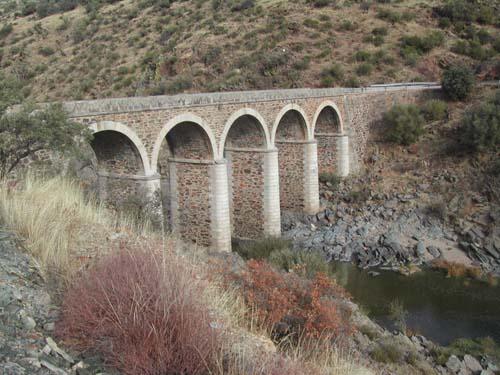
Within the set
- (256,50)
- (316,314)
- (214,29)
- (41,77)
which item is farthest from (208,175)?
(41,77)

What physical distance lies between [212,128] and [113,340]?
12.6 metres

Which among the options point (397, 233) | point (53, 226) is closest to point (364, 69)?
point (397, 233)

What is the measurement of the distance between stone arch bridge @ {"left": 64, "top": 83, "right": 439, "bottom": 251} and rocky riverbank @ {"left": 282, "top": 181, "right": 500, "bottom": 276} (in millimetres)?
1349

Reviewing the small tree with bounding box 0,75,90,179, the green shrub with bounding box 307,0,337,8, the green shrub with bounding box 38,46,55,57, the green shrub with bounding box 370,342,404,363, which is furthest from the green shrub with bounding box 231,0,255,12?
the green shrub with bounding box 370,342,404,363

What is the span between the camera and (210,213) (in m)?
16.5

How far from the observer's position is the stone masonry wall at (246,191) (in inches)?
739

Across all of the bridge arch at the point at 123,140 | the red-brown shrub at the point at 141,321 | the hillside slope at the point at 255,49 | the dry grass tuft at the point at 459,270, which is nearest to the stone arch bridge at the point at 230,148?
the bridge arch at the point at 123,140

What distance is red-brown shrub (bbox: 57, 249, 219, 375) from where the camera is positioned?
338cm

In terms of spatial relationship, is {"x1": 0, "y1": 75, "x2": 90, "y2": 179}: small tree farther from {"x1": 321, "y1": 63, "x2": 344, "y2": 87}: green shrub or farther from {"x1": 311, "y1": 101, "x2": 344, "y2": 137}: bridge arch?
{"x1": 321, "y1": 63, "x2": 344, "y2": 87}: green shrub

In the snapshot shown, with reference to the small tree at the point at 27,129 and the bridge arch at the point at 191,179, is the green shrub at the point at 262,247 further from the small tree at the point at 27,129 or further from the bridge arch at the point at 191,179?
the small tree at the point at 27,129

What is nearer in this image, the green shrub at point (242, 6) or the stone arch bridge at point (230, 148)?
the stone arch bridge at point (230, 148)

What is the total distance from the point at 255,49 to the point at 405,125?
595 inches

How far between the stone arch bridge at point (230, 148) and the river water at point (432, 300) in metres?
4.28

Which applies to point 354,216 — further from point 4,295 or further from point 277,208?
point 4,295
